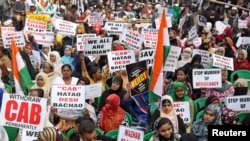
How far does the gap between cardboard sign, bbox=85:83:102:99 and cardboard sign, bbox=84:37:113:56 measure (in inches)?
Answer: 112

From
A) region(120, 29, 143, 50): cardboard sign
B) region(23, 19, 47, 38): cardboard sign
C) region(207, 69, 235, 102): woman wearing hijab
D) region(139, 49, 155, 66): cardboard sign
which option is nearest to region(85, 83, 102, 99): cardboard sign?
region(207, 69, 235, 102): woman wearing hijab

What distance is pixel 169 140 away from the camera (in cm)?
740

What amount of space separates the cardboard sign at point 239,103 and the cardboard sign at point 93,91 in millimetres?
1905

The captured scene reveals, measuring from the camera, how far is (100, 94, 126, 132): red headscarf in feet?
31.7

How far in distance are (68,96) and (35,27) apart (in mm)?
→ 6420

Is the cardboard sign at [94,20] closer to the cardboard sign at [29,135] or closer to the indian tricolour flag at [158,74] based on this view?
the indian tricolour flag at [158,74]

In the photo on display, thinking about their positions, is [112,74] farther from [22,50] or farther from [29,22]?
[29,22]

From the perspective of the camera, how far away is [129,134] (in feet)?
26.7

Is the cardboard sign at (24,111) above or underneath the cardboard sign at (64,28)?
underneath

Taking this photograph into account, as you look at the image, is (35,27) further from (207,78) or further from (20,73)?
(207,78)

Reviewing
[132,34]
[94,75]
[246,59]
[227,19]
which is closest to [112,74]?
[94,75]

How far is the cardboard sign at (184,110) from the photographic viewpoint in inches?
386

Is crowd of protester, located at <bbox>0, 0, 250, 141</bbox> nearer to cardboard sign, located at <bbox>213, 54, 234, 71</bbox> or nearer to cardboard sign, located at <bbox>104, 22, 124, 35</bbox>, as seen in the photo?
cardboard sign, located at <bbox>213, 54, 234, 71</bbox>

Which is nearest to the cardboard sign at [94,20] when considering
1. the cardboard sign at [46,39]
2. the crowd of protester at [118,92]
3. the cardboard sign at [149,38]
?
the crowd of protester at [118,92]
